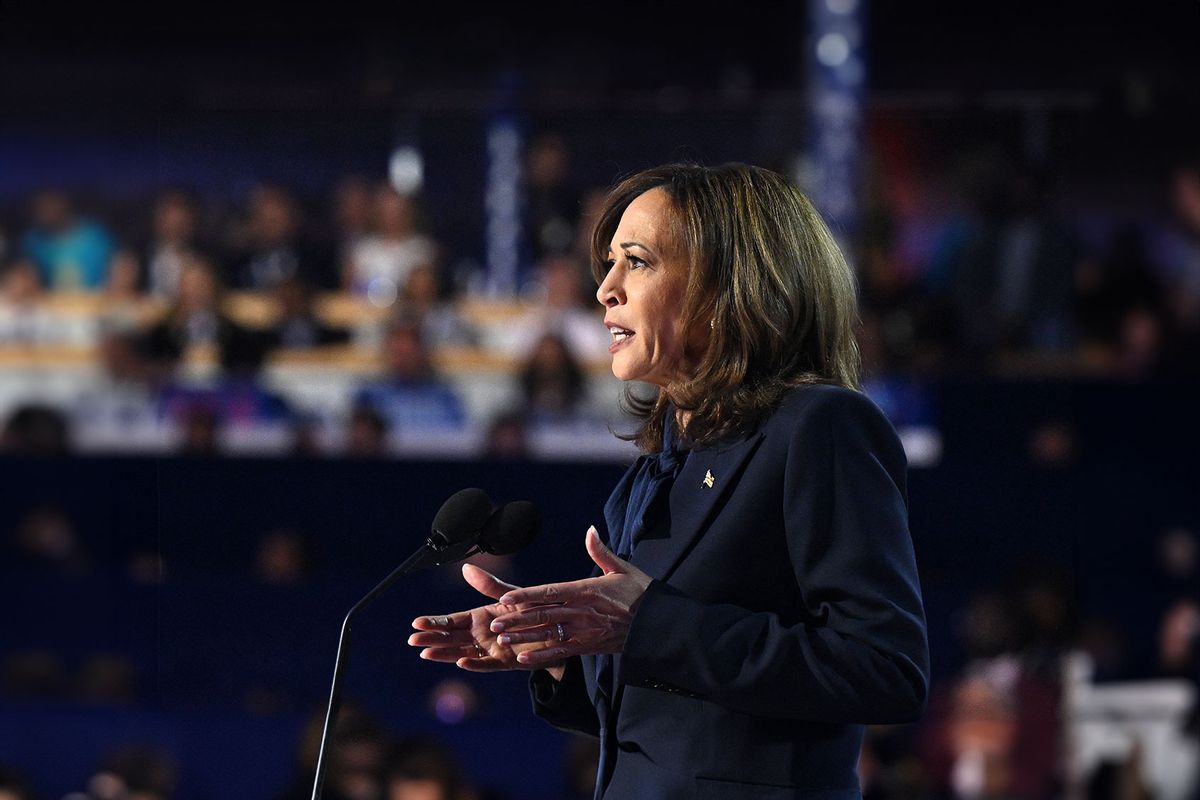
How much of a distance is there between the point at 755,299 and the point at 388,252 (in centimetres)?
283

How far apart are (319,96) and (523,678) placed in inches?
60.0

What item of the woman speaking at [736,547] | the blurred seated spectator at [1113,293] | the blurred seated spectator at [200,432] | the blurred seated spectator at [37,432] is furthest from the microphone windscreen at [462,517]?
the blurred seated spectator at [1113,293]

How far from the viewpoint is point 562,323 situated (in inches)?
161

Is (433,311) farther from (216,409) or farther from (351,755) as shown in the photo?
(351,755)

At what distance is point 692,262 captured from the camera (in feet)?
4.28

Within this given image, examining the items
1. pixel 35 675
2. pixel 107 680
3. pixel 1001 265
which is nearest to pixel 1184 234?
pixel 1001 265

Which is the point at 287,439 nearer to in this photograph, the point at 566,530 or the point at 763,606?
the point at 566,530

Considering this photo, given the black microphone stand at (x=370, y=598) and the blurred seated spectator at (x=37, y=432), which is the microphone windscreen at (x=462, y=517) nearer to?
the black microphone stand at (x=370, y=598)

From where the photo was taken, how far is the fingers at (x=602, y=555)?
1.17m

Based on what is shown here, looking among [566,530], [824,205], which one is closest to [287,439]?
[566,530]

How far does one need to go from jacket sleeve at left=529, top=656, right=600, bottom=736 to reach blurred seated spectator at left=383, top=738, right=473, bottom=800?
2.12 m

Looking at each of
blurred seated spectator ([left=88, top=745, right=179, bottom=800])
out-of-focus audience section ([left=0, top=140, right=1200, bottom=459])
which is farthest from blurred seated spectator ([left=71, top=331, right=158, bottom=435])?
blurred seated spectator ([left=88, top=745, right=179, bottom=800])

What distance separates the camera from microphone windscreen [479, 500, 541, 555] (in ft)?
4.51

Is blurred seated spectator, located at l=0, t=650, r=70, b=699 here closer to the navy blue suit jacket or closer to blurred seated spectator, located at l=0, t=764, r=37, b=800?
blurred seated spectator, located at l=0, t=764, r=37, b=800
